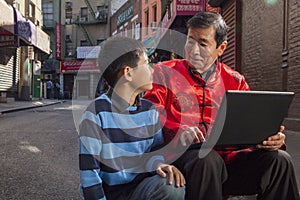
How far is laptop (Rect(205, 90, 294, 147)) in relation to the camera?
61.2 inches

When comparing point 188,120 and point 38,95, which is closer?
point 188,120

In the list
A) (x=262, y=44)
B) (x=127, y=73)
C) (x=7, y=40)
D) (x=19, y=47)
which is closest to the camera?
(x=127, y=73)

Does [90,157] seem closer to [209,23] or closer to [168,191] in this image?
[168,191]

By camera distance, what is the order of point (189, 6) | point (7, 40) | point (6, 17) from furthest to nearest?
point (7, 40) < point (6, 17) < point (189, 6)

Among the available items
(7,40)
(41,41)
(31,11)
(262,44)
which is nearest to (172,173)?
(262,44)

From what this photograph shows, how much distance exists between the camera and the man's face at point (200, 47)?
2076 mm

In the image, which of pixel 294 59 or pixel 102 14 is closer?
pixel 294 59

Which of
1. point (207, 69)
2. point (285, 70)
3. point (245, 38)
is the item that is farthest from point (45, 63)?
point (207, 69)

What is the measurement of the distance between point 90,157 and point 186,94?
66cm

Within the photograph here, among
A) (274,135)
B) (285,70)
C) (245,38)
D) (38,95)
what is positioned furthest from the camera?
(38,95)

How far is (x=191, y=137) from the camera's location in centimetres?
172

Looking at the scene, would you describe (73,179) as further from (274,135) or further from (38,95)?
(38,95)

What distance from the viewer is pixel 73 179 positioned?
3.90m

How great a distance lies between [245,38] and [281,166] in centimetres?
870
